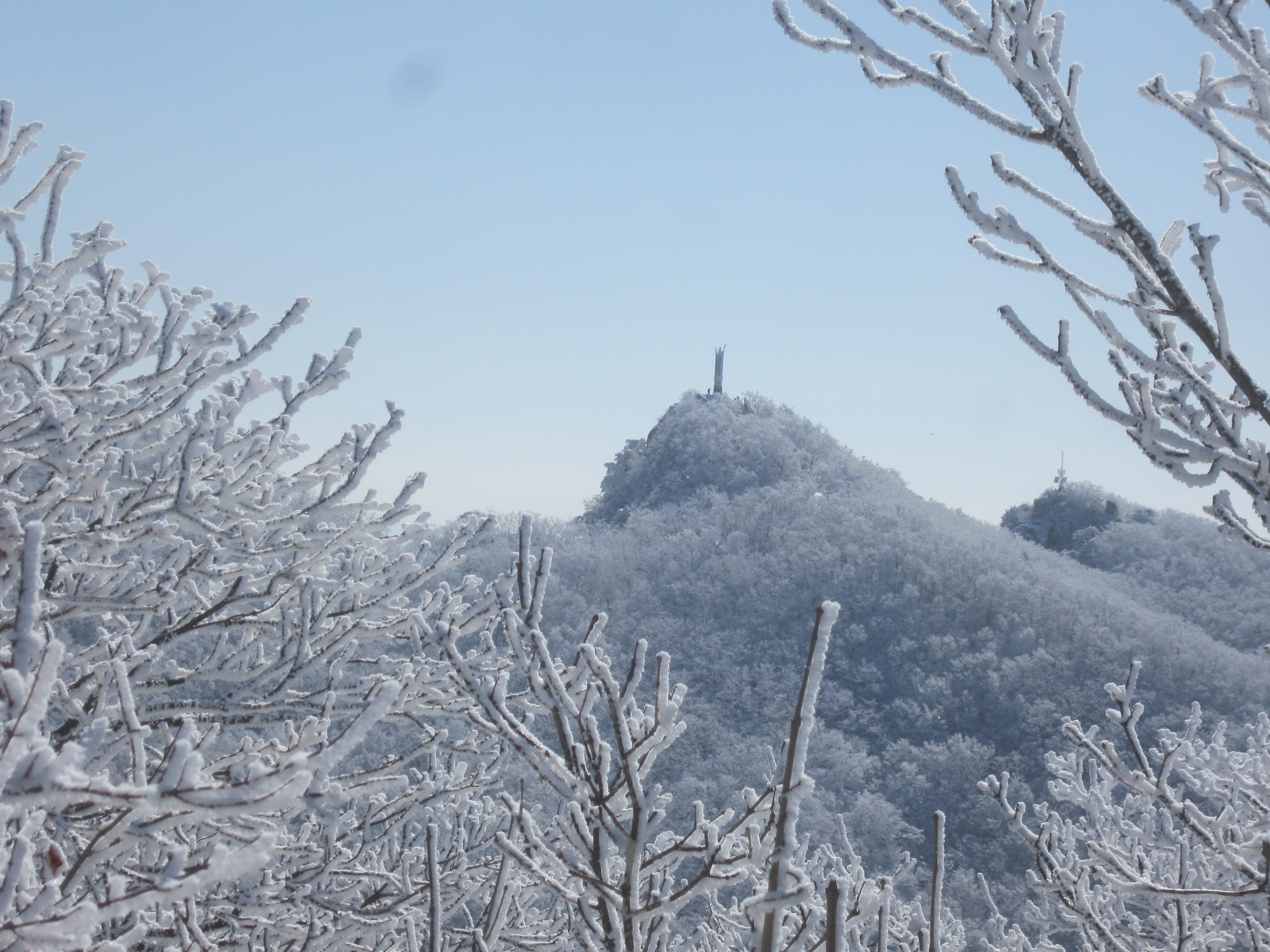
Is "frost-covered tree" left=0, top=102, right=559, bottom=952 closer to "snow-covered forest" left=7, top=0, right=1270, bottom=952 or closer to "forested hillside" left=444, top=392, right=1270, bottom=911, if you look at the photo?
"snow-covered forest" left=7, top=0, right=1270, bottom=952

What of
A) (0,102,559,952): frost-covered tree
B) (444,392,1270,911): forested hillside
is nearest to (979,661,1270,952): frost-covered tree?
(0,102,559,952): frost-covered tree

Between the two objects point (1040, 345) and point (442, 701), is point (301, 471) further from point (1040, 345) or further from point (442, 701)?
point (1040, 345)

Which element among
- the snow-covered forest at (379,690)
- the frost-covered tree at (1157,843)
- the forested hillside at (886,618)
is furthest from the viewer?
the forested hillside at (886,618)

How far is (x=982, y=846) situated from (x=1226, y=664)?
1251 centimetres

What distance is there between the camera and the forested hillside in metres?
24.4

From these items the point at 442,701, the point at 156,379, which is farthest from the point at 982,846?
the point at 156,379

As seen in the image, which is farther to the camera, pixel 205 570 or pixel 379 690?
pixel 205 570

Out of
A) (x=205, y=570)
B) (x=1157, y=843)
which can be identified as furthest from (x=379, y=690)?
(x=1157, y=843)

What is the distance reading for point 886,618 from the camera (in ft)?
105

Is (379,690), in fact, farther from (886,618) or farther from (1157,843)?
(886,618)

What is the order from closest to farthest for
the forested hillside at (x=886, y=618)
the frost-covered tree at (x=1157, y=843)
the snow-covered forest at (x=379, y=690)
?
the snow-covered forest at (x=379, y=690) < the frost-covered tree at (x=1157, y=843) < the forested hillside at (x=886, y=618)

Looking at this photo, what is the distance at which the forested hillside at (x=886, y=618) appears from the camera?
24375 mm

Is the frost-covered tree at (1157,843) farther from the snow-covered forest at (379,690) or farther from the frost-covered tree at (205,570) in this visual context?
the frost-covered tree at (205,570)

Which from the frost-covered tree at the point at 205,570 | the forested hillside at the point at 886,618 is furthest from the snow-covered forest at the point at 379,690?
the forested hillside at the point at 886,618
